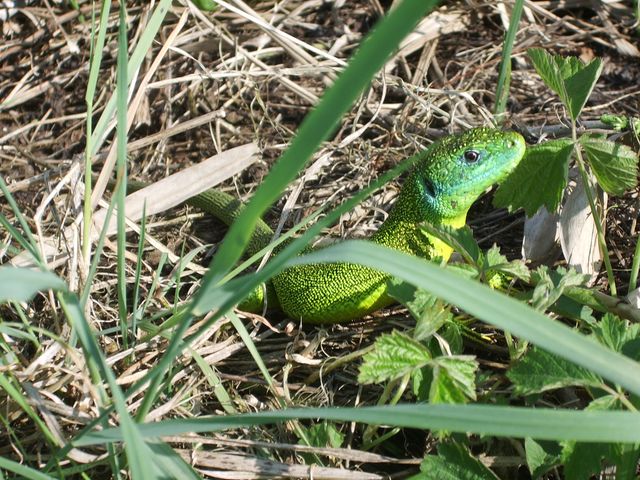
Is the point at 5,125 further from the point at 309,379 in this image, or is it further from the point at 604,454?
the point at 604,454

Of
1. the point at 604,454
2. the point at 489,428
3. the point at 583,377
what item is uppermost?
the point at 489,428

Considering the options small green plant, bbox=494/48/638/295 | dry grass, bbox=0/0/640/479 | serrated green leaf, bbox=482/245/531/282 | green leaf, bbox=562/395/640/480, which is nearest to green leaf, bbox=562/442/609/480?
green leaf, bbox=562/395/640/480

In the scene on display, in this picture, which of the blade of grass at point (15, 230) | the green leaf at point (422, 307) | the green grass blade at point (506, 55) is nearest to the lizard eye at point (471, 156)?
the green grass blade at point (506, 55)

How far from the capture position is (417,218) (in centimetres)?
354

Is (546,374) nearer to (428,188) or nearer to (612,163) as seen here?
(612,163)

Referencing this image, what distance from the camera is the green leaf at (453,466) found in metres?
2.28

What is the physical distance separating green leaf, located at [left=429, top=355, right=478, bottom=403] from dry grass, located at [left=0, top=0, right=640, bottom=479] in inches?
25.6

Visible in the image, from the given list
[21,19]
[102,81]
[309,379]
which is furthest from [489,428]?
[21,19]

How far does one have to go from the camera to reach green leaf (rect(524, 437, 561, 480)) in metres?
2.30

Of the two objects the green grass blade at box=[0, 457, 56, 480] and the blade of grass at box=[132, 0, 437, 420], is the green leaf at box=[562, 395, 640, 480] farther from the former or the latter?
the green grass blade at box=[0, 457, 56, 480]

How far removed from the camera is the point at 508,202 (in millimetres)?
3023

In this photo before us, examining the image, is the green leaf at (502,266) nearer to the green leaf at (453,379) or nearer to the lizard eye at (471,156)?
the green leaf at (453,379)

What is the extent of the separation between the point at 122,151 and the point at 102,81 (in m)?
2.35

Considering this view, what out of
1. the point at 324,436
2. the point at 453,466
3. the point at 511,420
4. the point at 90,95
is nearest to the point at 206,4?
the point at 90,95
